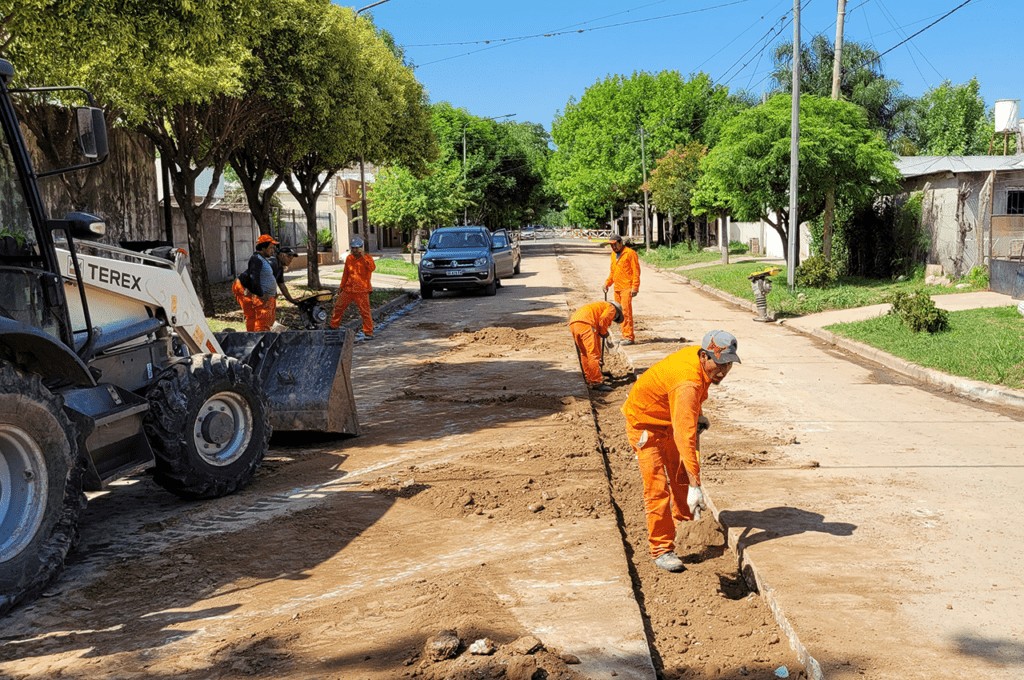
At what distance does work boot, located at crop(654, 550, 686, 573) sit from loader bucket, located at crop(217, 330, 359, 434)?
377 cm

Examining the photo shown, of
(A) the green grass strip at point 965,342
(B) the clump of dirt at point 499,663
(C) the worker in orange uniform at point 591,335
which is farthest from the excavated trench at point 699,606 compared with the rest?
(A) the green grass strip at point 965,342

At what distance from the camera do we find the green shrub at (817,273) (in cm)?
2294

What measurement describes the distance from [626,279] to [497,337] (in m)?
2.62

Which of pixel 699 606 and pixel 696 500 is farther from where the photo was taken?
pixel 696 500

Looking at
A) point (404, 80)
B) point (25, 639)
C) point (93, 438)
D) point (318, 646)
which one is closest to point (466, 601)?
point (318, 646)

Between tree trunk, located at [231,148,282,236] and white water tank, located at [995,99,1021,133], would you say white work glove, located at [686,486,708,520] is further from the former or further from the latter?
white water tank, located at [995,99,1021,133]

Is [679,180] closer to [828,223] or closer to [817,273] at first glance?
[828,223]

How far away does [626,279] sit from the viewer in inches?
568

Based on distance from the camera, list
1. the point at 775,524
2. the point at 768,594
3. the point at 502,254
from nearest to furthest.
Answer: the point at 768,594
the point at 775,524
the point at 502,254

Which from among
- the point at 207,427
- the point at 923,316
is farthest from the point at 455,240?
the point at 207,427

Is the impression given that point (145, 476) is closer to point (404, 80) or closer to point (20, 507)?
point (20, 507)

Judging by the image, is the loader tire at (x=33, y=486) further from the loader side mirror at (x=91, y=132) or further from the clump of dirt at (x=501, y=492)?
the clump of dirt at (x=501, y=492)

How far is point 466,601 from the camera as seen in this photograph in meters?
4.88

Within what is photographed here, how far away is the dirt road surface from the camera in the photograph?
4.32m
